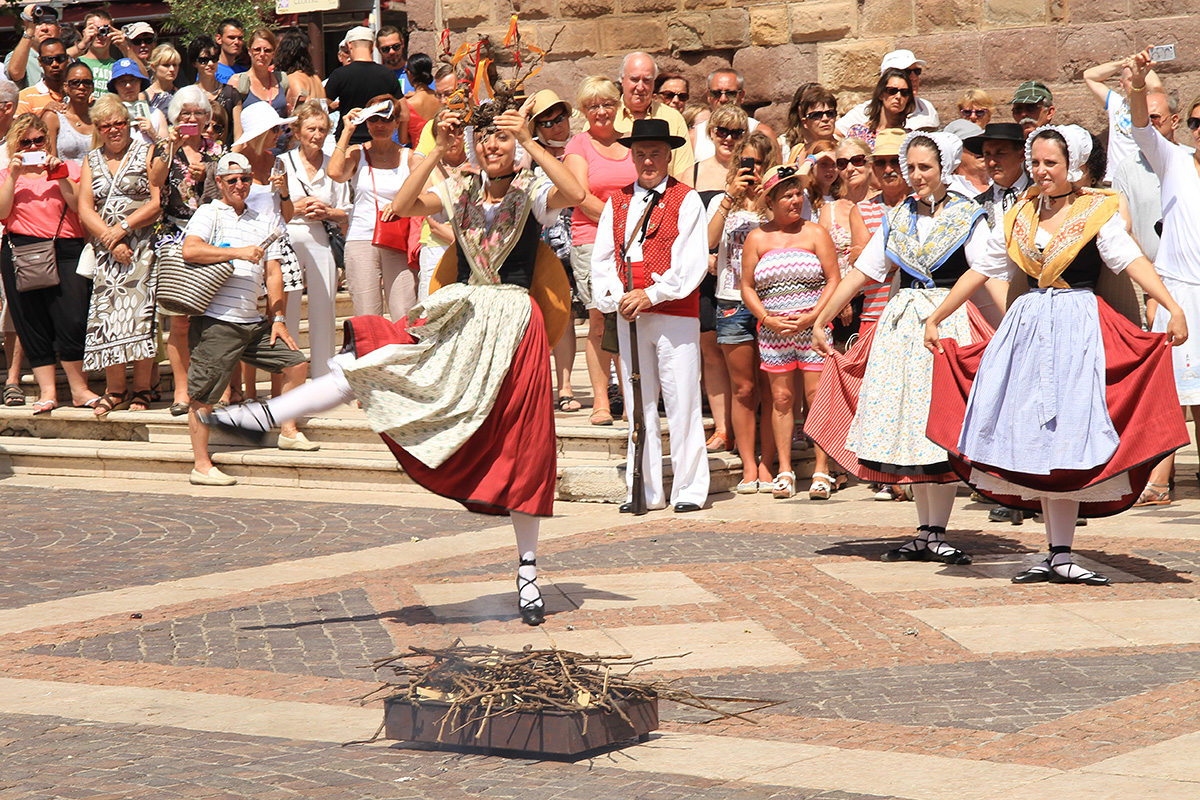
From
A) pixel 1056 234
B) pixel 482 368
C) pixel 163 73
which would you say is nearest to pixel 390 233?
pixel 163 73

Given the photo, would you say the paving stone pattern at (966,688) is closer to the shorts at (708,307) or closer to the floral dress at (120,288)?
the shorts at (708,307)

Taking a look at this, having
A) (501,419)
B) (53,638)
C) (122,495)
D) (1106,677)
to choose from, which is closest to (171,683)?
(53,638)

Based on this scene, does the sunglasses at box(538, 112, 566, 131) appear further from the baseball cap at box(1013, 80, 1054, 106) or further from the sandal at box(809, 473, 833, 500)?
the baseball cap at box(1013, 80, 1054, 106)

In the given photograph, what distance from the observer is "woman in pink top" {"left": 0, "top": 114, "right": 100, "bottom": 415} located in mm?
11875

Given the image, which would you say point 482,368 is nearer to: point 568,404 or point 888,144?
point 888,144

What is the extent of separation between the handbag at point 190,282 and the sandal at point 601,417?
264 centimetres

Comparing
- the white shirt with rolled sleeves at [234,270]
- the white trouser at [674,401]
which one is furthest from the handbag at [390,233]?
the white trouser at [674,401]

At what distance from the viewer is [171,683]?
5.80 m

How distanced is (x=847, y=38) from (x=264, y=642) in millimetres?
9817

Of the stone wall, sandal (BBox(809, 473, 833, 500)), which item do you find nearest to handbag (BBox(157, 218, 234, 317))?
sandal (BBox(809, 473, 833, 500))

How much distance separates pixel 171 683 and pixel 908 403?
3.91 m

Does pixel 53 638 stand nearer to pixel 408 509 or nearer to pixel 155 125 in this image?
pixel 408 509

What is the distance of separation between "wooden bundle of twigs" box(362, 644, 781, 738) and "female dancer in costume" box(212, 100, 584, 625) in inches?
59.0

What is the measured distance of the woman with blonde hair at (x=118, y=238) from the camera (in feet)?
38.7
